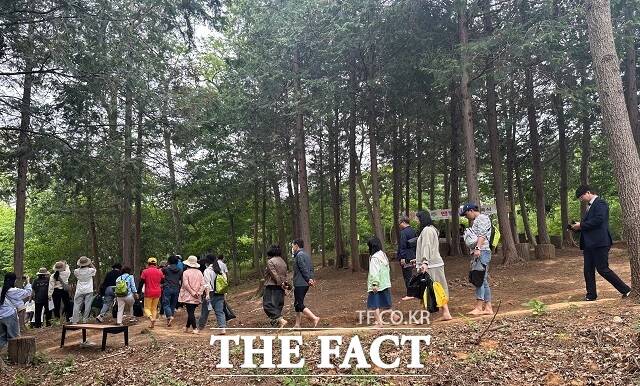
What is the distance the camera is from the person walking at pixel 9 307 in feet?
29.1

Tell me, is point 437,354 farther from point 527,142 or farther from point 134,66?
point 527,142

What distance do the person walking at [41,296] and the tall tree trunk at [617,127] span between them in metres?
13.3

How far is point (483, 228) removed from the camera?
8102mm

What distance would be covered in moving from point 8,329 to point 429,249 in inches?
285

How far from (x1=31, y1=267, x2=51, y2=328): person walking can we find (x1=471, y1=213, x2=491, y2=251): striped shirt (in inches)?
445

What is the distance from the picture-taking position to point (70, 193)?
→ 11.3m

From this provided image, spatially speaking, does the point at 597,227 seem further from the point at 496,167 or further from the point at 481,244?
the point at 496,167

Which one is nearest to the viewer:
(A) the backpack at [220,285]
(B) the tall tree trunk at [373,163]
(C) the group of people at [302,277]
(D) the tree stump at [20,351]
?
(C) the group of people at [302,277]

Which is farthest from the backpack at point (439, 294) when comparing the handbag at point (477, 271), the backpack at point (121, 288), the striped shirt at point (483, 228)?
the backpack at point (121, 288)

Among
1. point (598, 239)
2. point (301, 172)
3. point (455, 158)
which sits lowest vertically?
point (598, 239)

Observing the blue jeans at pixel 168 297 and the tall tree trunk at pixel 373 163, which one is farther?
the tall tree trunk at pixel 373 163

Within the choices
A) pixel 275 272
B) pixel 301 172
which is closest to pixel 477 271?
pixel 275 272

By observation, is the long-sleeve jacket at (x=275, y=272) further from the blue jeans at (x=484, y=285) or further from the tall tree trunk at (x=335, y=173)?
the tall tree trunk at (x=335, y=173)

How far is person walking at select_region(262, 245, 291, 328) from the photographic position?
9180mm
